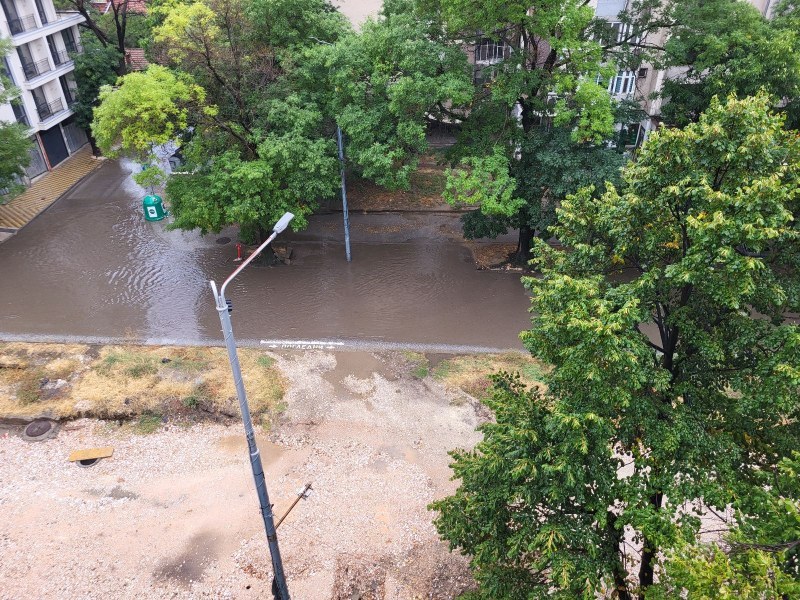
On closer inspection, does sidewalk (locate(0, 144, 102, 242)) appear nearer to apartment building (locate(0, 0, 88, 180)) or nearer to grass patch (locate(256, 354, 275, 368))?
apartment building (locate(0, 0, 88, 180))

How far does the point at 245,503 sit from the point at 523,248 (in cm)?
1468

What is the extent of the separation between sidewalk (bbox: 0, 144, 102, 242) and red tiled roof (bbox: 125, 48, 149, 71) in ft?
19.7

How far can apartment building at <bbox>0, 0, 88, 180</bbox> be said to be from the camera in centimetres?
2911

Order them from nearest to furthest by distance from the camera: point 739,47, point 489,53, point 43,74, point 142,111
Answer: point 739,47 → point 142,111 → point 489,53 → point 43,74

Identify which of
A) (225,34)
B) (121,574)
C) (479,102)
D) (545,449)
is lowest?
(121,574)

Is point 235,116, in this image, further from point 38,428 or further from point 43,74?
point 43,74

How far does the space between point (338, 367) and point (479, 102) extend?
10.5 m

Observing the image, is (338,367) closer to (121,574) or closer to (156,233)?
(121,574)

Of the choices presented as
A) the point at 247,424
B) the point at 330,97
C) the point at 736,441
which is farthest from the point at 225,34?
the point at 736,441

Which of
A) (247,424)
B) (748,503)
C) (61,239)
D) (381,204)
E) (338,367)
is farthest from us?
(381,204)

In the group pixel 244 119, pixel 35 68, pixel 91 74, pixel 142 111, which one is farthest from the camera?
pixel 91 74

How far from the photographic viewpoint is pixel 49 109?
31703 millimetres

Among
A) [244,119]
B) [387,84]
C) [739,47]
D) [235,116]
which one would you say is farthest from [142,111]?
[739,47]

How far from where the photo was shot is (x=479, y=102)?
68.6 ft
